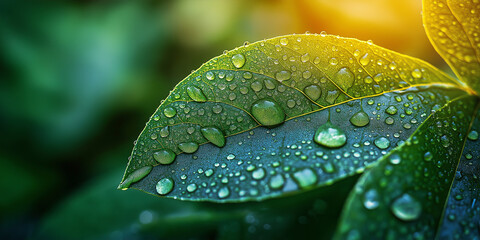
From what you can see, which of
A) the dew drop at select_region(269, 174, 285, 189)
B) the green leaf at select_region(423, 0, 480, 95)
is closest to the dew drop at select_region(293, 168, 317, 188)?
the dew drop at select_region(269, 174, 285, 189)

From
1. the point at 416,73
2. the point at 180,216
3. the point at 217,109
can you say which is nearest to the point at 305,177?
the point at 217,109

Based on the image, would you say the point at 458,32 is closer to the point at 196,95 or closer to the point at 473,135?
the point at 473,135

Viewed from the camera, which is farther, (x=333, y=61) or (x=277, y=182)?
(x=333, y=61)

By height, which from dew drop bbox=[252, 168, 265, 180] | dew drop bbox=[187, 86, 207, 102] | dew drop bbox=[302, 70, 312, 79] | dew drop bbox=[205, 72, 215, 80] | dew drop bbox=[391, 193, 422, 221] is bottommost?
dew drop bbox=[391, 193, 422, 221]

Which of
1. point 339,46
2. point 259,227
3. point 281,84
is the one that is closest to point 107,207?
point 259,227

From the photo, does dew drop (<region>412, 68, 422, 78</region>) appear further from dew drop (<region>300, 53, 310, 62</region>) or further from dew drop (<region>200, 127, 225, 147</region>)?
dew drop (<region>200, 127, 225, 147</region>)

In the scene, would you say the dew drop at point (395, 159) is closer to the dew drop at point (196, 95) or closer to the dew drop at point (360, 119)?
the dew drop at point (360, 119)
